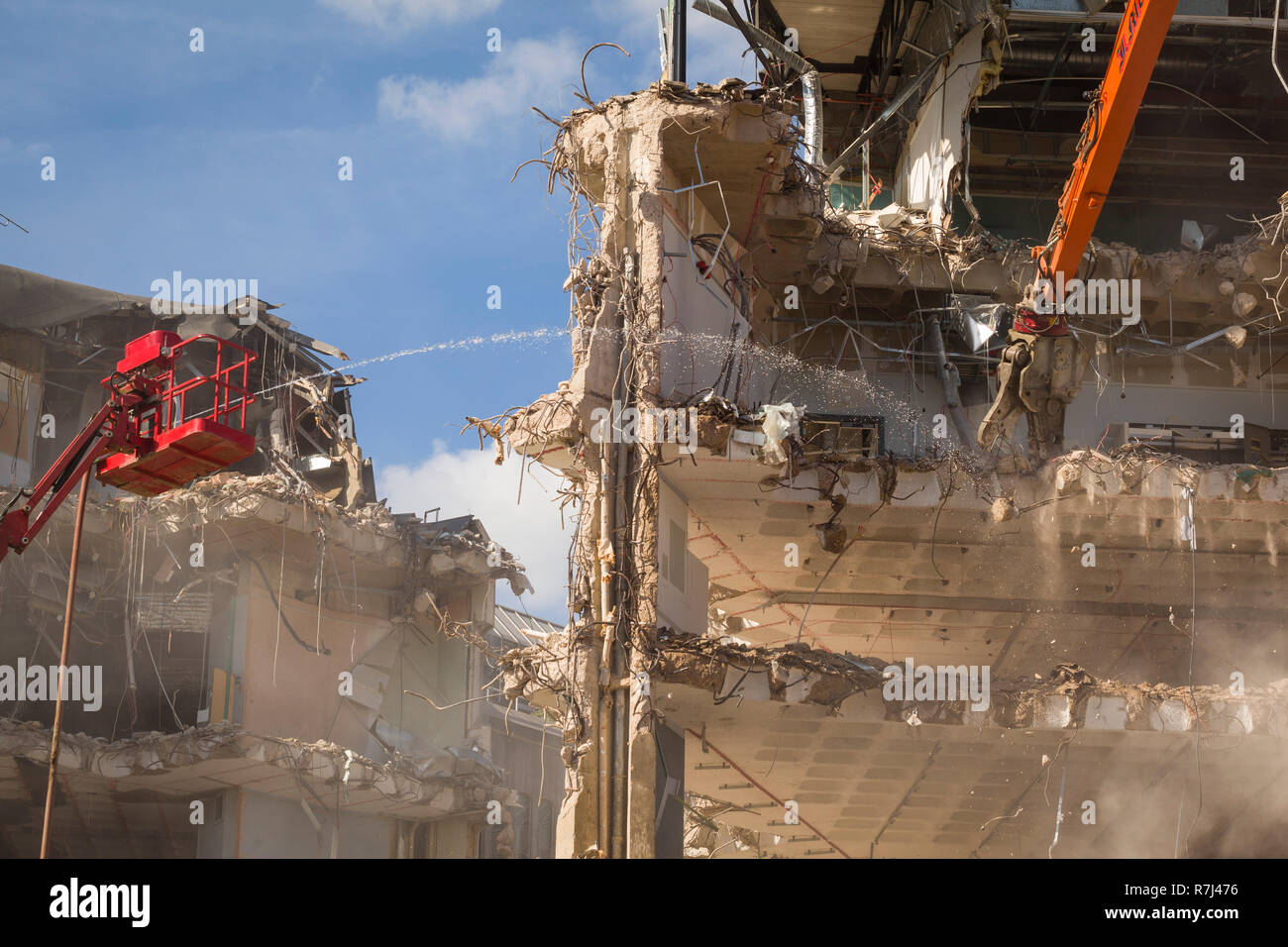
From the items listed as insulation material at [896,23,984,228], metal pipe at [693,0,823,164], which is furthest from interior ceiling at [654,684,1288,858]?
metal pipe at [693,0,823,164]

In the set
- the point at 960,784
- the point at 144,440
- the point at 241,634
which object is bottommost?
the point at 960,784

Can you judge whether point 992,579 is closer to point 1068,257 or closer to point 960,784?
point 960,784

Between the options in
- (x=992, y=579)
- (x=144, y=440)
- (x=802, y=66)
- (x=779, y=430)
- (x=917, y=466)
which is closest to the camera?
(x=144, y=440)

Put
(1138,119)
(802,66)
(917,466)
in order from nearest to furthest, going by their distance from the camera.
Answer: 1. (917,466)
2. (802,66)
3. (1138,119)

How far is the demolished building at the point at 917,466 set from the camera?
1766 centimetres

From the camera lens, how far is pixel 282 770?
25281 mm

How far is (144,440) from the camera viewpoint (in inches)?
568

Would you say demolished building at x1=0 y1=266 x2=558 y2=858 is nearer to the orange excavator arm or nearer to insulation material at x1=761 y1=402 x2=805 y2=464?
insulation material at x1=761 y1=402 x2=805 y2=464

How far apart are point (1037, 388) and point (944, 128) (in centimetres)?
560

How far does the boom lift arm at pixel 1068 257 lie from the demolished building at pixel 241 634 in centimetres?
970

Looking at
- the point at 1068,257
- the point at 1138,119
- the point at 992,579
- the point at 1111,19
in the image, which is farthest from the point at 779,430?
the point at 1138,119

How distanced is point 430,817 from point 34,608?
8.04 meters
